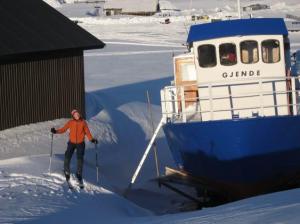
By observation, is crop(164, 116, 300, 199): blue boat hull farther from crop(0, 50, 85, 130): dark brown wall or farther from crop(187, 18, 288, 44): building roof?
crop(0, 50, 85, 130): dark brown wall

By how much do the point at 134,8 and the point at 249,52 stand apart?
336ft

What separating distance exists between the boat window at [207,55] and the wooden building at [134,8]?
9961 cm

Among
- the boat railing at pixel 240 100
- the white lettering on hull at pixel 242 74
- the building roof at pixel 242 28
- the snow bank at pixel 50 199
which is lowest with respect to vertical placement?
the snow bank at pixel 50 199

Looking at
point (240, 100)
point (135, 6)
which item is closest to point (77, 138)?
point (240, 100)

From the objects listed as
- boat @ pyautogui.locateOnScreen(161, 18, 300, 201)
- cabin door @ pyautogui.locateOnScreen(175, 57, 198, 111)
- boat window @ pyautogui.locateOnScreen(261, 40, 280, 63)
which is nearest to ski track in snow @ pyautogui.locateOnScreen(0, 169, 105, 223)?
boat @ pyautogui.locateOnScreen(161, 18, 300, 201)

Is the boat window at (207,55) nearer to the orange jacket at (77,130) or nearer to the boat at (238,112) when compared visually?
the boat at (238,112)

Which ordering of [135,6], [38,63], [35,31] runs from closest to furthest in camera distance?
[38,63], [35,31], [135,6]

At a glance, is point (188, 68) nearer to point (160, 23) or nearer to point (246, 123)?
point (246, 123)

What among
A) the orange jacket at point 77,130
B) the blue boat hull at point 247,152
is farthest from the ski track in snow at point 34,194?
the blue boat hull at point 247,152

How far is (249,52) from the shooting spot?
17281 millimetres

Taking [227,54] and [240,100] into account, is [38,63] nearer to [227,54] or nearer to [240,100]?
[227,54]

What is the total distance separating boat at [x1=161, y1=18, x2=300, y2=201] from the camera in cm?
1567

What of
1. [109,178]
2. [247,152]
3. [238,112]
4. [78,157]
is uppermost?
[238,112]

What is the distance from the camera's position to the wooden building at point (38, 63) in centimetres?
1978
